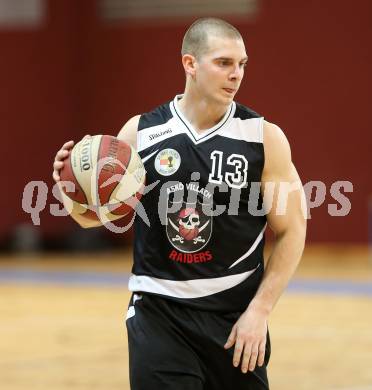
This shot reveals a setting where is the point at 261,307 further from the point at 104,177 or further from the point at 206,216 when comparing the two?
the point at 104,177

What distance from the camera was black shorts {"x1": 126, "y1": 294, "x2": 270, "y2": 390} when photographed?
3.87 meters

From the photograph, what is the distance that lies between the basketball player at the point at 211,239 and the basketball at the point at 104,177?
8 cm

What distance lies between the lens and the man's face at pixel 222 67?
385cm

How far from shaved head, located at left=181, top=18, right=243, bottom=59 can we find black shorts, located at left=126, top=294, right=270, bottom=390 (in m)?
1.05

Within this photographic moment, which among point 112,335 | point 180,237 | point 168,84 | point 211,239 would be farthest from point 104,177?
point 168,84

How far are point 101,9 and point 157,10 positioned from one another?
122 cm

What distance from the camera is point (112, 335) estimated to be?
857 centimetres

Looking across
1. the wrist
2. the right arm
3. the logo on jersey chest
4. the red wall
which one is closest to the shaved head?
the right arm

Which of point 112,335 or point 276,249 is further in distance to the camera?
point 112,335

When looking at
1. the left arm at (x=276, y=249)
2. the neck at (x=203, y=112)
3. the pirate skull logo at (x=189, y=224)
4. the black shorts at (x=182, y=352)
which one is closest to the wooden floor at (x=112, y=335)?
the black shorts at (x=182, y=352)

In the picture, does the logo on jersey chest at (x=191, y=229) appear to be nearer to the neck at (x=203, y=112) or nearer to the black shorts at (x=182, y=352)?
the black shorts at (x=182, y=352)

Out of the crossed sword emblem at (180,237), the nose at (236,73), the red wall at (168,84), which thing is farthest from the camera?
the red wall at (168,84)

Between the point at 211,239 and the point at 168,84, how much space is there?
13.0 meters

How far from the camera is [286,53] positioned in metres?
15.8
